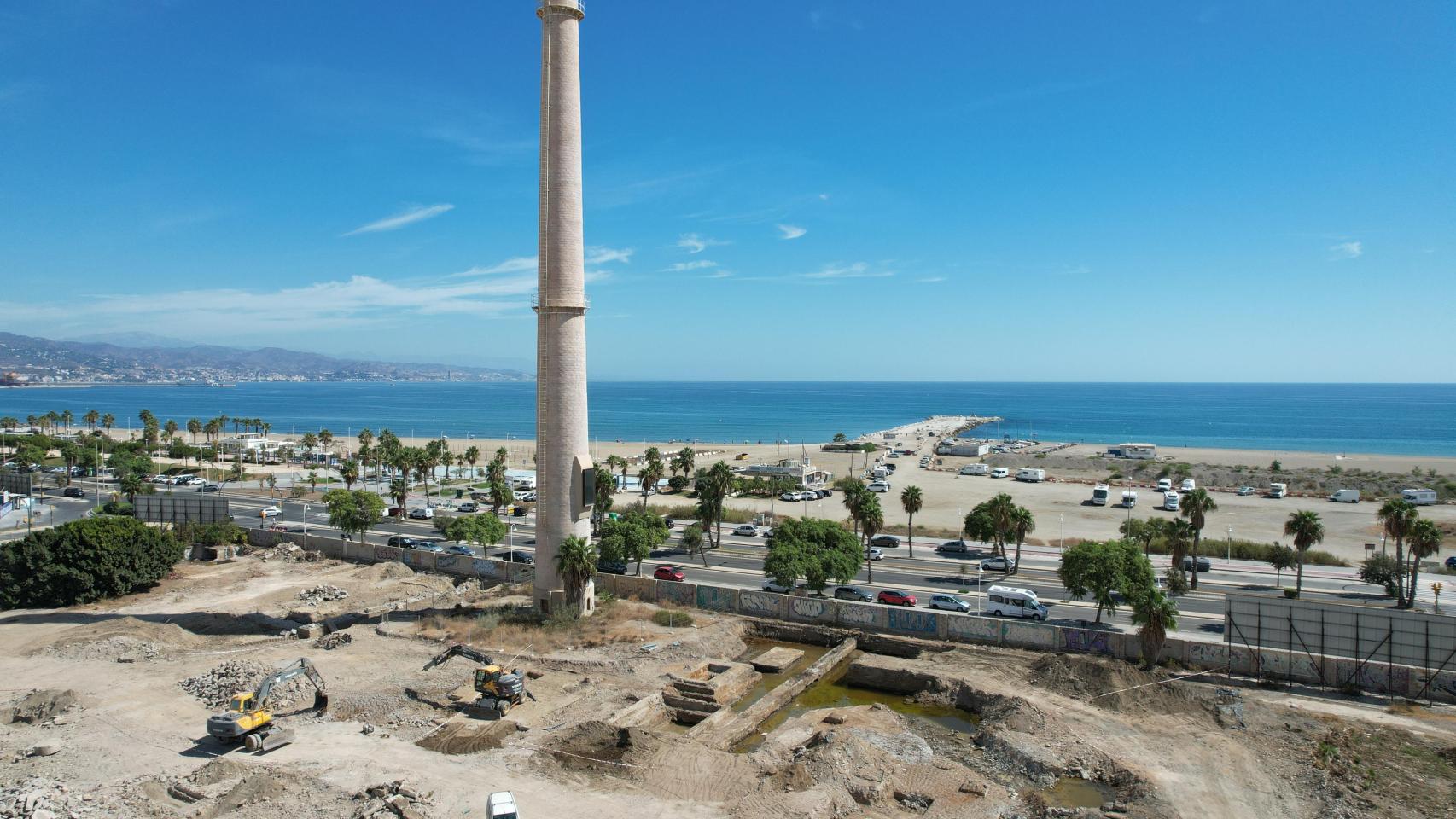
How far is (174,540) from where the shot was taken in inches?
1939

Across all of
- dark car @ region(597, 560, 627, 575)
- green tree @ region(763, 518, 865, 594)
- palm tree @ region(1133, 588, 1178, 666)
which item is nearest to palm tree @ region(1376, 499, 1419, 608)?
palm tree @ region(1133, 588, 1178, 666)

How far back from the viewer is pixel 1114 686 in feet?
98.1

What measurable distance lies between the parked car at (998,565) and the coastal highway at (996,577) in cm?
76

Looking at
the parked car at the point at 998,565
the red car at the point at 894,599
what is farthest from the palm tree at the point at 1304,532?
the red car at the point at 894,599

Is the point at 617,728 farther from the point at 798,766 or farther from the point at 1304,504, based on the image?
the point at 1304,504

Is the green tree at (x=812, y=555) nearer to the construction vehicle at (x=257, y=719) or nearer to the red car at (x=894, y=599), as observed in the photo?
the red car at (x=894, y=599)

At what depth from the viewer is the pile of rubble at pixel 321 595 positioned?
44094 millimetres

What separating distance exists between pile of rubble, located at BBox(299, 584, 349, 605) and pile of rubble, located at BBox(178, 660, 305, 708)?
522 inches

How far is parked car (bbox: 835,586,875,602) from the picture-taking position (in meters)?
41.4

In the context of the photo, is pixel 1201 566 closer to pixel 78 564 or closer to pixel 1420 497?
pixel 1420 497

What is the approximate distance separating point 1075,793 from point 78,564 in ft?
161

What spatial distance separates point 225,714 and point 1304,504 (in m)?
92.3

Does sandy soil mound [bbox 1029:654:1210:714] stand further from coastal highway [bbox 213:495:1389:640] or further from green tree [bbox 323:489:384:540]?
green tree [bbox 323:489:384:540]

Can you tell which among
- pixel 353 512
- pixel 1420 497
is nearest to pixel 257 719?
pixel 353 512
